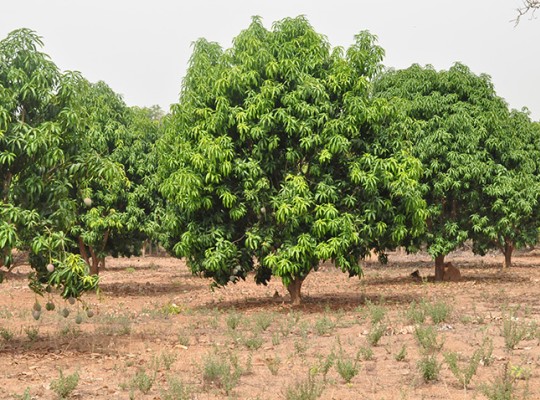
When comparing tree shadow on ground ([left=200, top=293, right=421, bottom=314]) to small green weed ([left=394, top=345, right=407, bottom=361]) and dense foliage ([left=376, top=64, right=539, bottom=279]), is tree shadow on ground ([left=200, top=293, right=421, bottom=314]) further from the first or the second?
small green weed ([left=394, top=345, right=407, bottom=361])

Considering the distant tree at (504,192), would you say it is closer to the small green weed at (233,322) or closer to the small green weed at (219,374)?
the small green weed at (233,322)

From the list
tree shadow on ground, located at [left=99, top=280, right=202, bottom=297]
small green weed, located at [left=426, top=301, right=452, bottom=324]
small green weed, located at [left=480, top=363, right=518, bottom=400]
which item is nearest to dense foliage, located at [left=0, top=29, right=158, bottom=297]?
small green weed, located at [left=480, top=363, right=518, bottom=400]

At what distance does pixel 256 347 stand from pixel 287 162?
6.28 metres

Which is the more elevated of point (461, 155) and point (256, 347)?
point (461, 155)

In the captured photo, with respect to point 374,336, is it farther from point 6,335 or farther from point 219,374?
point 6,335

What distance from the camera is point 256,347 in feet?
40.2

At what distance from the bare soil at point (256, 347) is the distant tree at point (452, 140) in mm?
3411

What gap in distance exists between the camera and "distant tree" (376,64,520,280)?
23.8 metres

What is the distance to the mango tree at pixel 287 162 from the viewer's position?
16.2 meters

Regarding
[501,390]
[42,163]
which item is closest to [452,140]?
[42,163]

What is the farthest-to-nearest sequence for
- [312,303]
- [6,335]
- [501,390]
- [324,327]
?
1. [312,303]
2. [324,327]
3. [6,335]
4. [501,390]

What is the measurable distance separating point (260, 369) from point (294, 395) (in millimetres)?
2542

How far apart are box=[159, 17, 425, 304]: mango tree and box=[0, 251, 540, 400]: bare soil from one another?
1733mm

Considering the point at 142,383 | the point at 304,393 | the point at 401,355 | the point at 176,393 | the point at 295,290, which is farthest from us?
the point at 295,290
